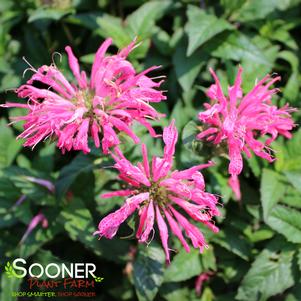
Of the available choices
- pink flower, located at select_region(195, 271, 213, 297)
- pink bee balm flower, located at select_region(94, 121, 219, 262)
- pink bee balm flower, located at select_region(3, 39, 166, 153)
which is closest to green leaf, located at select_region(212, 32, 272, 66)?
pink bee balm flower, located at select_region(3, 39, 166, 153)

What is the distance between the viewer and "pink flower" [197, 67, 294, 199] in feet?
4.71

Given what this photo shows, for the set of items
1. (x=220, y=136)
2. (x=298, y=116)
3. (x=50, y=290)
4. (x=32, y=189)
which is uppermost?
(x=220, y=136)

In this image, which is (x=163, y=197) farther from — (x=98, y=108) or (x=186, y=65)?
(x=186, y=65)

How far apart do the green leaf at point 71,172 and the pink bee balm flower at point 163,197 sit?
34cm

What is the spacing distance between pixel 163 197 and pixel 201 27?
2.83 feet

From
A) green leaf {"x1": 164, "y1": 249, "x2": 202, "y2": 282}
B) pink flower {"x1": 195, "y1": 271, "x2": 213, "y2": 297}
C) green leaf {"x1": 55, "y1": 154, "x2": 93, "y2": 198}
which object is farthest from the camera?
pink flower {"x1": 195, "y1": 271, "x2": 213, "y2": 297}

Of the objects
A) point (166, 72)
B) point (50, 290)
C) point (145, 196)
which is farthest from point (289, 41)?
point (50, 290)

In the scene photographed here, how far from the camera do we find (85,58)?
201 cm

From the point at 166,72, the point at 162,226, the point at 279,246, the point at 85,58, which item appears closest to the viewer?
the point at 162,226

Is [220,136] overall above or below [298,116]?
above

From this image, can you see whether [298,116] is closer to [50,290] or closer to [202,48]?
[202,48]

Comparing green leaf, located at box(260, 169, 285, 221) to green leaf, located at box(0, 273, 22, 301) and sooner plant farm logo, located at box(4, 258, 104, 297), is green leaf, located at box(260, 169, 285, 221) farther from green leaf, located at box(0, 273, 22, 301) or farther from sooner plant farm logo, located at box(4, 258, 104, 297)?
green leaf, located at box(0, 273, 22, 301)

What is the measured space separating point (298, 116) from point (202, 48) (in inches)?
22.0

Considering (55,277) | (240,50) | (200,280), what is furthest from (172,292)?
(240,50)
